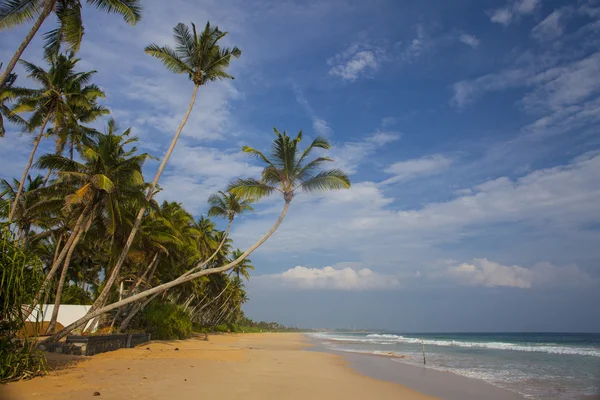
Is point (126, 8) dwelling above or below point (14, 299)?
above

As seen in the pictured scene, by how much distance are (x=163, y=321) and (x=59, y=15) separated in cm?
1771

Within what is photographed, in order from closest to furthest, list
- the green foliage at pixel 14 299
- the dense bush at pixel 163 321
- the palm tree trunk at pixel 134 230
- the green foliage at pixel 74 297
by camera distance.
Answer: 1. the green foliage at pixel 14 299
2. the palm tree trunk at pixel 134 230
3. the dense bush at pixel 163 321
4. the green foliage at pixel 74 297

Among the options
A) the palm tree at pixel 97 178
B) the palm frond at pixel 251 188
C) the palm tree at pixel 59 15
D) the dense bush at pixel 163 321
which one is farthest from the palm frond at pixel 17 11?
the dense bush at pixel 163 321

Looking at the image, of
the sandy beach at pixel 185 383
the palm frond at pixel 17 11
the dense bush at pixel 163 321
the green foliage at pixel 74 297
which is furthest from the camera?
the green foliage at pixel 74 297

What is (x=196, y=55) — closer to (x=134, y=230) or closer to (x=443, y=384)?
(x=134, y=230)

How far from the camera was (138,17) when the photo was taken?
12211mm

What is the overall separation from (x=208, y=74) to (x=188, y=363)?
11.0 m

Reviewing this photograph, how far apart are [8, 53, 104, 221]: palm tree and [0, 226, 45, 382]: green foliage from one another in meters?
9.71

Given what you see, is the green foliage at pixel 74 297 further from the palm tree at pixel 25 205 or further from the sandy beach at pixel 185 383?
the sandy beach at pixel 185 383

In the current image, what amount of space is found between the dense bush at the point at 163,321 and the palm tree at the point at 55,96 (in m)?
11.0

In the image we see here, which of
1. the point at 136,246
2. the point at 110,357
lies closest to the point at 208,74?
the point at 136,246

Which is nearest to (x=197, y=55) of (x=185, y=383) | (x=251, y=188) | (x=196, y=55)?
(x=196, y=55)

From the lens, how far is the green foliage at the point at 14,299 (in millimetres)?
6965

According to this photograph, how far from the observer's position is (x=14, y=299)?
23.5 ft
